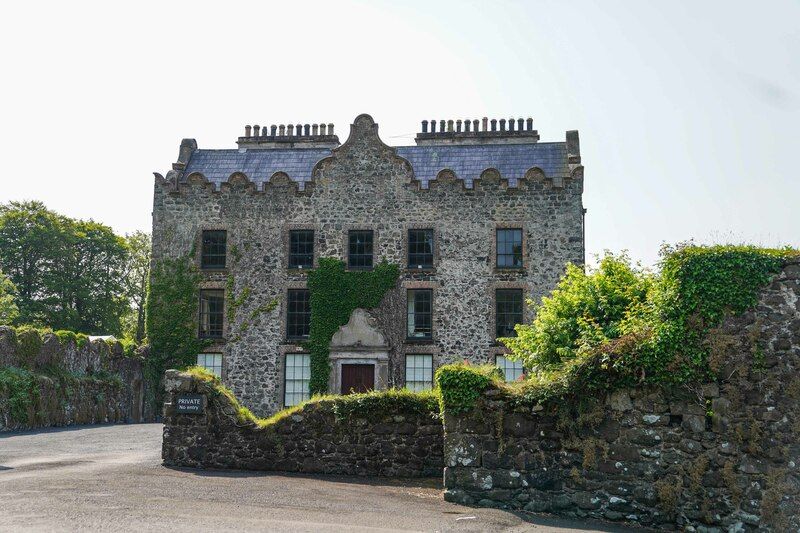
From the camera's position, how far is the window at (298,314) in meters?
29.3

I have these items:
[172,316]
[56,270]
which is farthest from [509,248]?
[56,270]

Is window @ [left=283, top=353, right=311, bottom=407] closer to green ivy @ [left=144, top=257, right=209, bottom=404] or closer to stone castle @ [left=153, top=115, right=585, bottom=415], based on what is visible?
stone castle @ [left=153, top=115, right=585, bottom=415]

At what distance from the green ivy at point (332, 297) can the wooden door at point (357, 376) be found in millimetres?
628

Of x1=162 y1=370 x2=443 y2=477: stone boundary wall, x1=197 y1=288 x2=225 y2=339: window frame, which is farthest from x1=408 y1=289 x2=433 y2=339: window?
x1=162 y1=370 x2=443 y2=477: stone boundary wall

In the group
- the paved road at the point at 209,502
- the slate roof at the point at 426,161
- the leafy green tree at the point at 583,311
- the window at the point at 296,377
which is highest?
the slate roof at the point at 426,161

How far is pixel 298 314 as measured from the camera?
2945 cm

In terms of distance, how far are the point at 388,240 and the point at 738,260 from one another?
17.9 m

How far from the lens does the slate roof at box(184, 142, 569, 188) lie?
3097cm

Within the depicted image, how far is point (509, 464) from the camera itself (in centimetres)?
1355

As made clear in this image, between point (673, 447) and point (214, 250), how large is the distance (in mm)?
20871

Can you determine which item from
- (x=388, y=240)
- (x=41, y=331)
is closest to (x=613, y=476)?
(x=388, y=240)

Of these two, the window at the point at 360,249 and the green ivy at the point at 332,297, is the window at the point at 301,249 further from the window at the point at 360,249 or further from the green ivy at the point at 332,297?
the window at the point at 360,249

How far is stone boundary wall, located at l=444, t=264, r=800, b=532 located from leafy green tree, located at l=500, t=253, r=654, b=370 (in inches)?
103

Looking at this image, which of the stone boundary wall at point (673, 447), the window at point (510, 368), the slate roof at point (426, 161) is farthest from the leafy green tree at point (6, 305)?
the stone boundary wall at point (673, 447)
